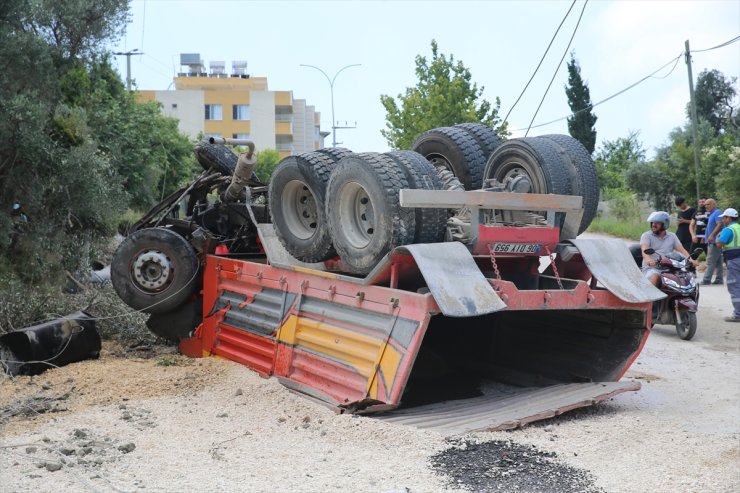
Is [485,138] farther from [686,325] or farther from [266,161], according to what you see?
[266,161]

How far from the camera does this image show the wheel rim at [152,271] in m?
8.52

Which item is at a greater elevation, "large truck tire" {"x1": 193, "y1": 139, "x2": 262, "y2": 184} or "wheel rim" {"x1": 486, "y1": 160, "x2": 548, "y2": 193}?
"large truck tire" {"x1": 193, "y1": 139, "x2": 262, "y2": 184}

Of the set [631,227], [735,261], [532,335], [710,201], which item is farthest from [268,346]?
[631,227]

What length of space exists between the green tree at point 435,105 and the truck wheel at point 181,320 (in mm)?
16864

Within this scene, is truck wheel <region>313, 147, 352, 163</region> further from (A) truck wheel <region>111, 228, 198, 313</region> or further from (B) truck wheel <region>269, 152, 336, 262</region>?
(A) truck wheel <region>111, 228, 198, 313</region>

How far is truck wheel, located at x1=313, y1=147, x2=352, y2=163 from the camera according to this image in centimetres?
710

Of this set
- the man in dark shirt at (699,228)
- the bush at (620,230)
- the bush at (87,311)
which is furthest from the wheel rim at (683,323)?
the bush at (620,230)

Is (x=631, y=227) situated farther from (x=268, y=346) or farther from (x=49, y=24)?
(x=268, y=346)

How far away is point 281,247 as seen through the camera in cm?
793

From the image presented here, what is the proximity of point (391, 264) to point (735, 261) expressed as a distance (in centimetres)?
789

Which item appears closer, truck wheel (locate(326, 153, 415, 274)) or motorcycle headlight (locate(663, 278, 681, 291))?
truck wheel (locate(326, 153, 415, 274))

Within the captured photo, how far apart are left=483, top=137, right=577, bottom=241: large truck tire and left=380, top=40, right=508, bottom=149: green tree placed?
1690 centimetres

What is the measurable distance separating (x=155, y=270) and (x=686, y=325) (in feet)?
20.7

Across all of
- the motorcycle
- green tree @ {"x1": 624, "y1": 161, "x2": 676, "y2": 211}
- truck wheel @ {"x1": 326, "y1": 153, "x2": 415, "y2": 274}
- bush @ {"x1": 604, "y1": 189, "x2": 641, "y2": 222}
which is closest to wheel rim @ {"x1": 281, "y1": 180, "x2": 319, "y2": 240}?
truck wheel @ {"x1": 326, "y1": 153, "x2": 415, "y2": 274}
